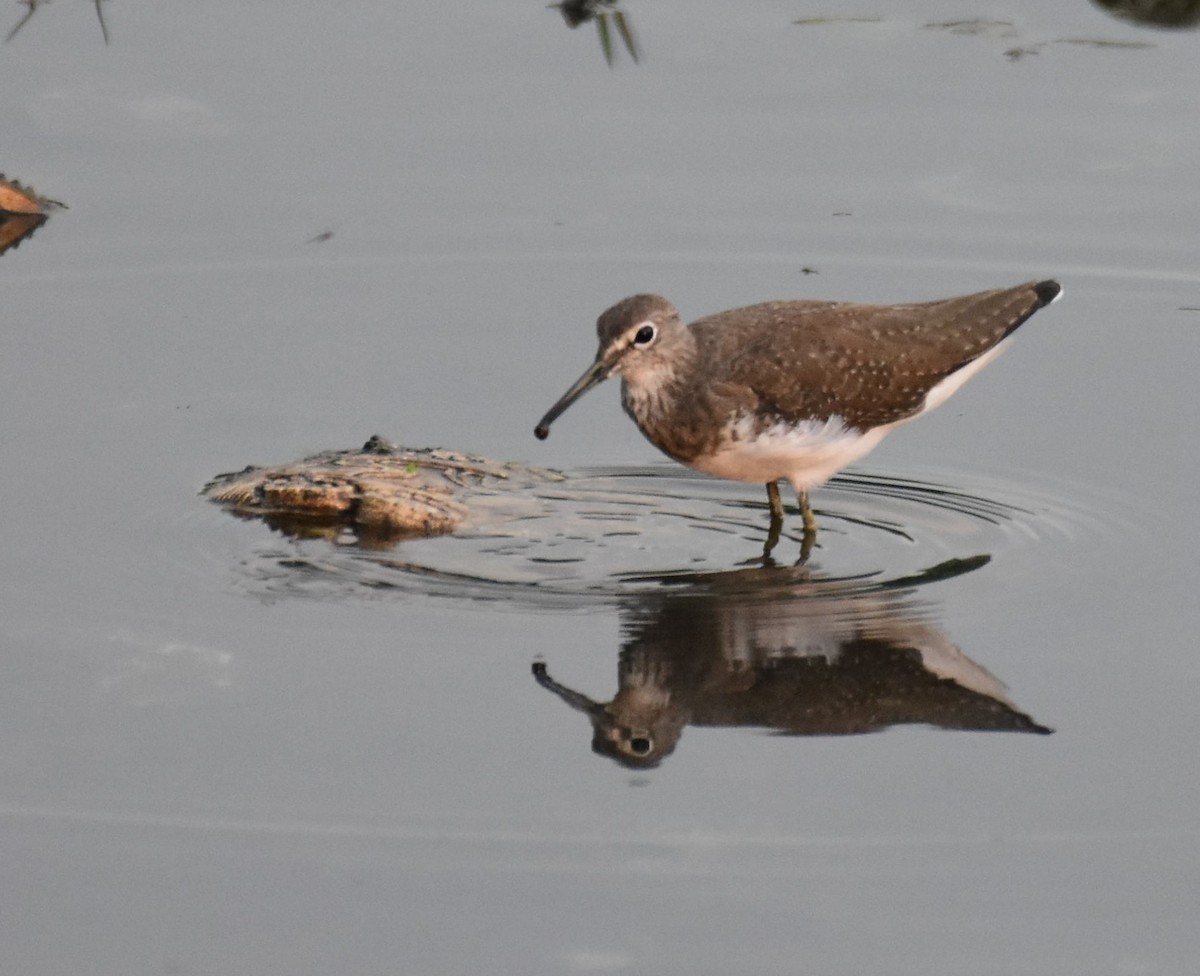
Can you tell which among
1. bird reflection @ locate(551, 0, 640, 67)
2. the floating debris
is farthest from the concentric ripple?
bird reflection @ locate(551, 0, 640, 67)

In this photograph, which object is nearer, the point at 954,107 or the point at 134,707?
the point at 134,707

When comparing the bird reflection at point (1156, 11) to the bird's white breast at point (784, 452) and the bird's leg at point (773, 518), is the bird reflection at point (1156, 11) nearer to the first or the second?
the bird's white breast at point (784, 452)

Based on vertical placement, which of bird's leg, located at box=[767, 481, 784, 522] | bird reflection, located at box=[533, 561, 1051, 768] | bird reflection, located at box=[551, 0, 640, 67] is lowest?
bird's leg, located at box=[767, 481, 784, 522]

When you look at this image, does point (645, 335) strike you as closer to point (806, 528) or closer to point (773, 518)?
point (773, 518)

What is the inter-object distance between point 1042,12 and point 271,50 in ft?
14.4

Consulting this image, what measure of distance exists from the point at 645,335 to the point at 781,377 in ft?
1.98

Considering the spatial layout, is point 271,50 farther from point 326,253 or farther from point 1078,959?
point 1078,959

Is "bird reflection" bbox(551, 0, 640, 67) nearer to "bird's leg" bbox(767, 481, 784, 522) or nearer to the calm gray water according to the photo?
the calm gray water

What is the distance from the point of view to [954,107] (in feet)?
38.7

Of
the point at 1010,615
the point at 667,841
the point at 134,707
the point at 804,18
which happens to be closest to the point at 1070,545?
the point at 1010,615

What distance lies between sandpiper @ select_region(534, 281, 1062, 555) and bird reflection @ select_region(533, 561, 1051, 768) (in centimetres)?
81

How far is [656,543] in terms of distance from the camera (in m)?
8.55

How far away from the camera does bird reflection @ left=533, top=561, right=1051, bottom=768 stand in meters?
7.05

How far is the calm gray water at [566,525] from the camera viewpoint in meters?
6.06
